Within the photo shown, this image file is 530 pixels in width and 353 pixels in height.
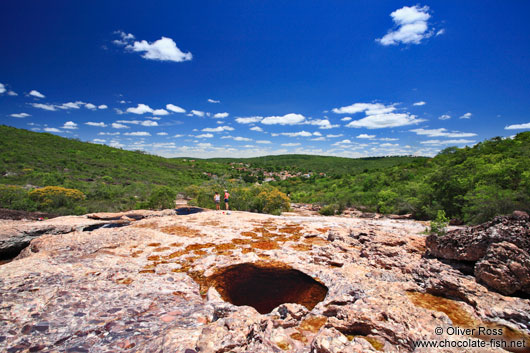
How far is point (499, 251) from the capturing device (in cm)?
402

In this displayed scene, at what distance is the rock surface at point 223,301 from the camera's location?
282 centimetres

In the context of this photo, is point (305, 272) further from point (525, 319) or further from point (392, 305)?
point (525, 319)

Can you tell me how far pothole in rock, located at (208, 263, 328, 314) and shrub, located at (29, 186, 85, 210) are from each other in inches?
621

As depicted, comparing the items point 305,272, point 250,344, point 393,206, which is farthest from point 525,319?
point 393,206

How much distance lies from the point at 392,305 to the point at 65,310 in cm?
514

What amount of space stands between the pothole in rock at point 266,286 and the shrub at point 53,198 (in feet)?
51.7

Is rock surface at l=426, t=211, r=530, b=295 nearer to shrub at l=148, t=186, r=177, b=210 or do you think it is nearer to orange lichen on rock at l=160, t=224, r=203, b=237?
orange lichen on rock at l=160, t=224, r=203, b=237

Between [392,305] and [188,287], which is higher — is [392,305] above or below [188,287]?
above

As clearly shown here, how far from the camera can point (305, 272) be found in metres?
5.31

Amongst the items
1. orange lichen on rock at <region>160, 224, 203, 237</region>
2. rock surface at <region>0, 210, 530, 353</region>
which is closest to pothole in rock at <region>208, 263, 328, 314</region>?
rock surface at <region>0, 210, 530, 353</region>

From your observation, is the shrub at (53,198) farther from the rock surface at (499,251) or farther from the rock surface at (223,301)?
the rock surface at (499,251)

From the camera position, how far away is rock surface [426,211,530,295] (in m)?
3.71

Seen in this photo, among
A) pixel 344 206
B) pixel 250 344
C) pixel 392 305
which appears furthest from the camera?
pixel 344 206

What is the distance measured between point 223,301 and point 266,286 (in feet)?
3.72
